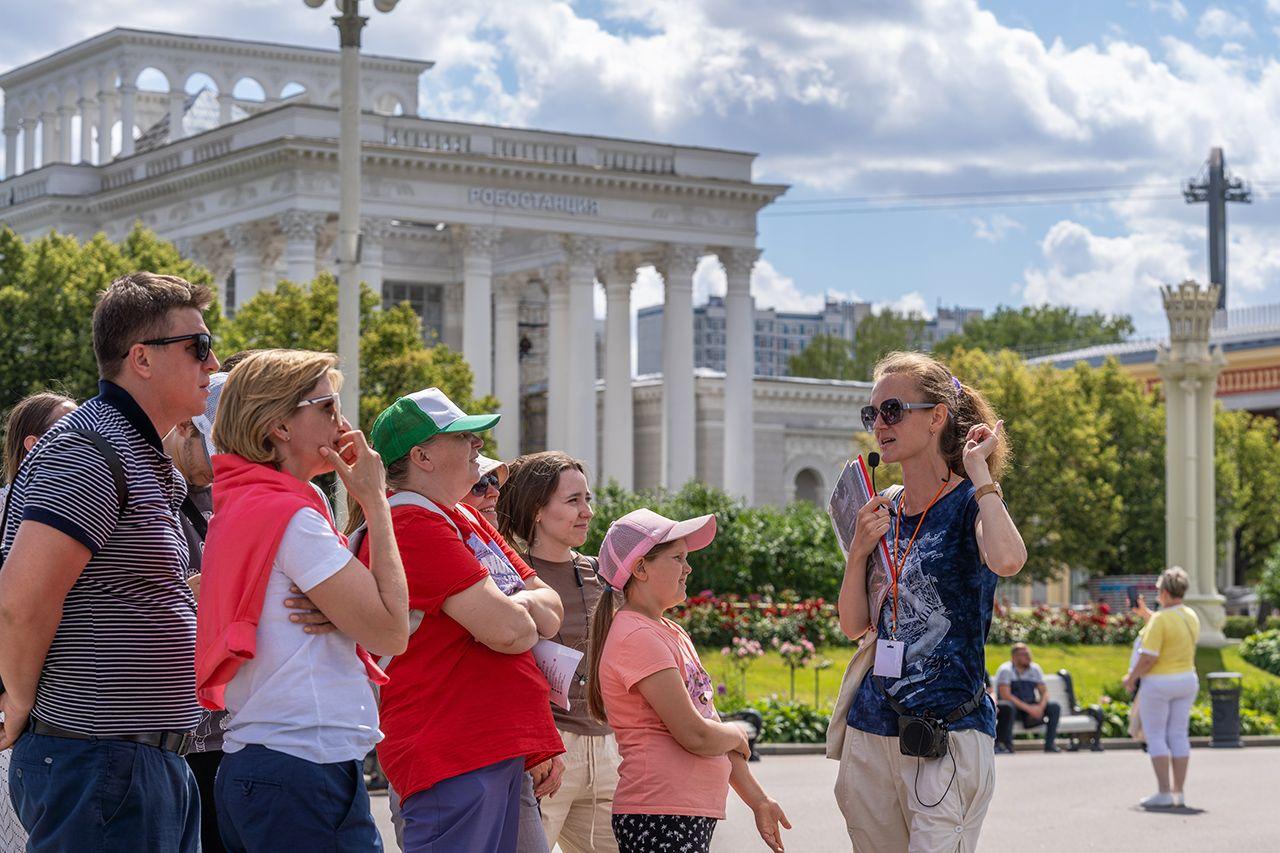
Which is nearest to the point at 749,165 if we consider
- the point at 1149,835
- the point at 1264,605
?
the point at 1264,605

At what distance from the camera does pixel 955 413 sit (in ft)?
23.9

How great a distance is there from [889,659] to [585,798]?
1666 mm

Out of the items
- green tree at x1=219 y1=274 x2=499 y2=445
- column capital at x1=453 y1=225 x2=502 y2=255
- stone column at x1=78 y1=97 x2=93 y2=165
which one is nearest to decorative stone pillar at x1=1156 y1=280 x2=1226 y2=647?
green tree at x1=219 y1=274 x2=499 y2=445

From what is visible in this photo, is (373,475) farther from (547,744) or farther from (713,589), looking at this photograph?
(713,589)

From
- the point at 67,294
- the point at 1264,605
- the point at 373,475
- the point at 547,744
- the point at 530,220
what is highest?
the point at 530,220

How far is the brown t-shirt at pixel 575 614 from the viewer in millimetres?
8031

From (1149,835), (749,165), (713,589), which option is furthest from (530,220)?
(1149,835)

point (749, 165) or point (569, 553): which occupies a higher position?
point (749, 165)

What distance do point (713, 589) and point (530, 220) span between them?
68.8 feet

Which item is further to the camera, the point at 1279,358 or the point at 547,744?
the point at 1279,358

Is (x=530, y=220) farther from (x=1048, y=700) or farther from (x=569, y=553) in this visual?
(x=569, y=553)

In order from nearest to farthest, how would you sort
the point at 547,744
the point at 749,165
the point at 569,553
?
the point at 547,744 → the point at 569,553 → the point at 749,165

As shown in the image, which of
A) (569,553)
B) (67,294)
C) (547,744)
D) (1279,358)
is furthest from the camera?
(1279,358)

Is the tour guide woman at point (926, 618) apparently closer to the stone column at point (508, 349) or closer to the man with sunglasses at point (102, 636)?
the man with sunglasses at point (102, 636)
